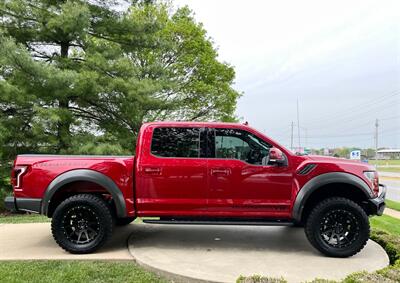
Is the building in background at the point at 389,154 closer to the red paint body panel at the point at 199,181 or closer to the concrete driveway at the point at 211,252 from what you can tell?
the concrete driveway at the point at 211,252

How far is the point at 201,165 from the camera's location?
200 inches

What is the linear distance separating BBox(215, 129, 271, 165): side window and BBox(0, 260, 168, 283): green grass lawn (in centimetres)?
185

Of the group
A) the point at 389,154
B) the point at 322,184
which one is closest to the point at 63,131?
the point at 322,184

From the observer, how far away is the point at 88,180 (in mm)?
5082

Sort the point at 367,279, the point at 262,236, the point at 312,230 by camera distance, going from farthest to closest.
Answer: the point at 262,236, the point at 312,230, the point at 367,279

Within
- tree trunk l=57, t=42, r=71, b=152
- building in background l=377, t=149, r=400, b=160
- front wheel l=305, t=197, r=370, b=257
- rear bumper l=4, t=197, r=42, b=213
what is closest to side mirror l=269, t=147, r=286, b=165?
front wheel l=305, t=197, r=370, b=257

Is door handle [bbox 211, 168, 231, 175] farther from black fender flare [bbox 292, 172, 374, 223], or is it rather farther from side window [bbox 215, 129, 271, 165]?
black fender flare [bbox 292, 172, 374, 223]

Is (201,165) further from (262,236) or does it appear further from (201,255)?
(262,236)

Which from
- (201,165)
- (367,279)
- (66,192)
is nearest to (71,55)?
(66,192)

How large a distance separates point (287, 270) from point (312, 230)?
0.76 m

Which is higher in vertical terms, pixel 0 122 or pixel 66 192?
pixel 0 122

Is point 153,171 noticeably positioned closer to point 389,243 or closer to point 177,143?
point 177,143

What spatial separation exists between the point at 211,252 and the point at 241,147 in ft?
4.99

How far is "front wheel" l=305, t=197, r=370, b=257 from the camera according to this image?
4.94 metres
